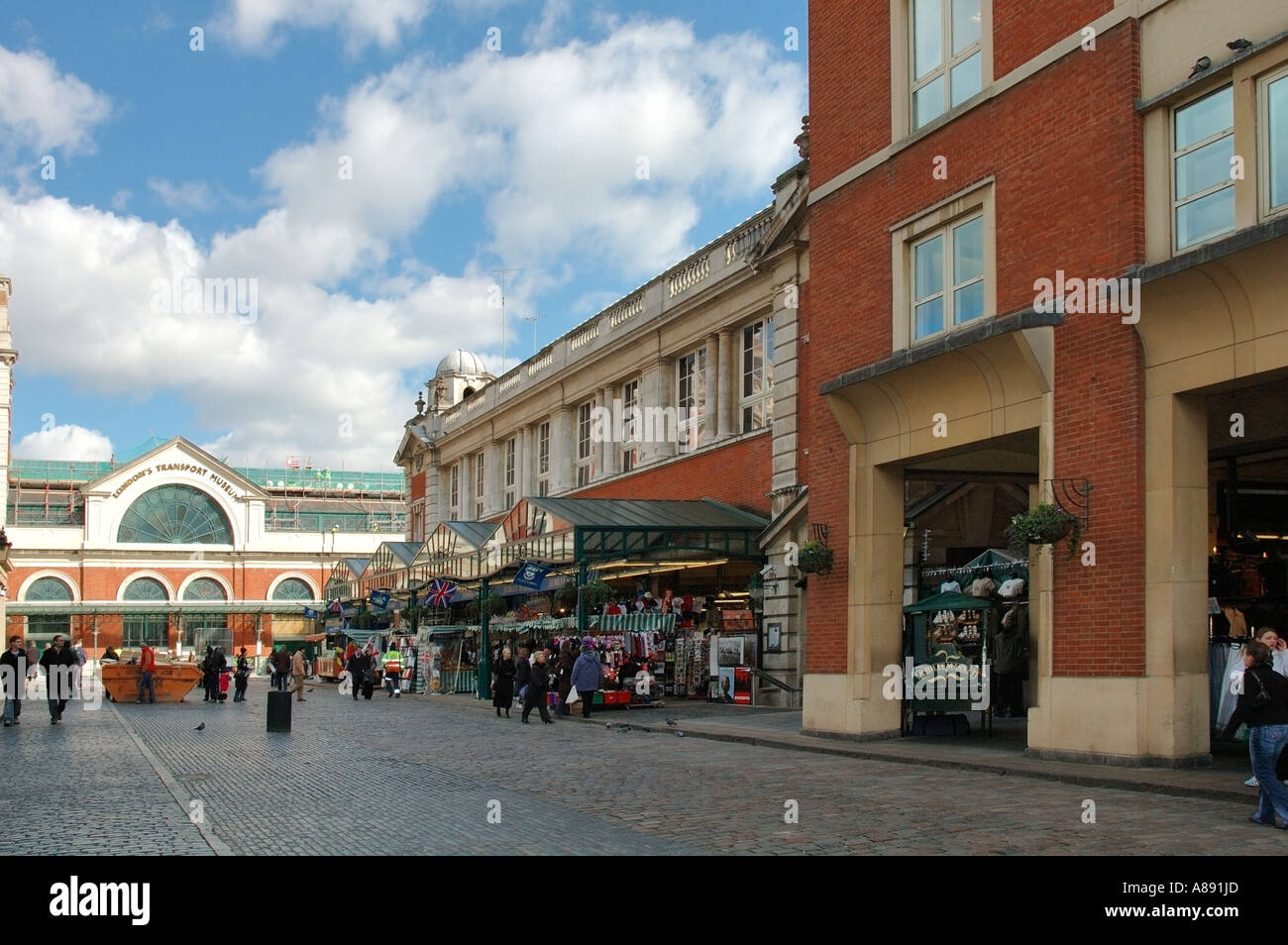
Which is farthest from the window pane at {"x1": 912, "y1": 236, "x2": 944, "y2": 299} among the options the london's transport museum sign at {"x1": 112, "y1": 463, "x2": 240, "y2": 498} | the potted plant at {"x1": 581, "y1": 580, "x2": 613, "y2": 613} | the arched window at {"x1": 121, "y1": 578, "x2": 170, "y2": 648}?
the london's transport museum sign at {"x1": 112, "y1": 463, "x2": 240, "y2": 498}

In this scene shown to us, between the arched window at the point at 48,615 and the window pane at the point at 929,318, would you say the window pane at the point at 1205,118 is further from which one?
the arched window at the point at 48,615

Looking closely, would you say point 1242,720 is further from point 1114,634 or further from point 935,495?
point 935,495

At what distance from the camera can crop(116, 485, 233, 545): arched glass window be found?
83.0m

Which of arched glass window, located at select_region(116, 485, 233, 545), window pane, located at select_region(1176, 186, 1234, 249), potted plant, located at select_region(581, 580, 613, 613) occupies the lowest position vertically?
potted plant, located at select_region(581, 580, 613, 613)

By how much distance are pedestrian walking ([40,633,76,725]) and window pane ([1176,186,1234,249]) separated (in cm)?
2156

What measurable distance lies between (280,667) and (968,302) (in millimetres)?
24764

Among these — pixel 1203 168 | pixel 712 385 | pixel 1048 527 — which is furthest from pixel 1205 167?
pixel 712 385

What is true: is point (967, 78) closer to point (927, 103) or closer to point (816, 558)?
point (927, 103)

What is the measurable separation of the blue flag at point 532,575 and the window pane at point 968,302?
15761 millimetres

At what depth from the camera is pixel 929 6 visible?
20156 millimetres

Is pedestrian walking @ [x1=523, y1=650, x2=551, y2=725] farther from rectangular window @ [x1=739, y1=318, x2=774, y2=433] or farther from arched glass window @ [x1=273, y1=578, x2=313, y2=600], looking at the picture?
arched glass window @ [x1=273, y1=578, x2=313, y2=600]

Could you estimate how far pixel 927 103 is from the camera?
65.8ft

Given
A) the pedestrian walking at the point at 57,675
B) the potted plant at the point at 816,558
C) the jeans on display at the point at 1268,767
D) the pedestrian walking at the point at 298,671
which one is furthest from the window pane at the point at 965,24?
the pedestrian walking at the point at 298,671
